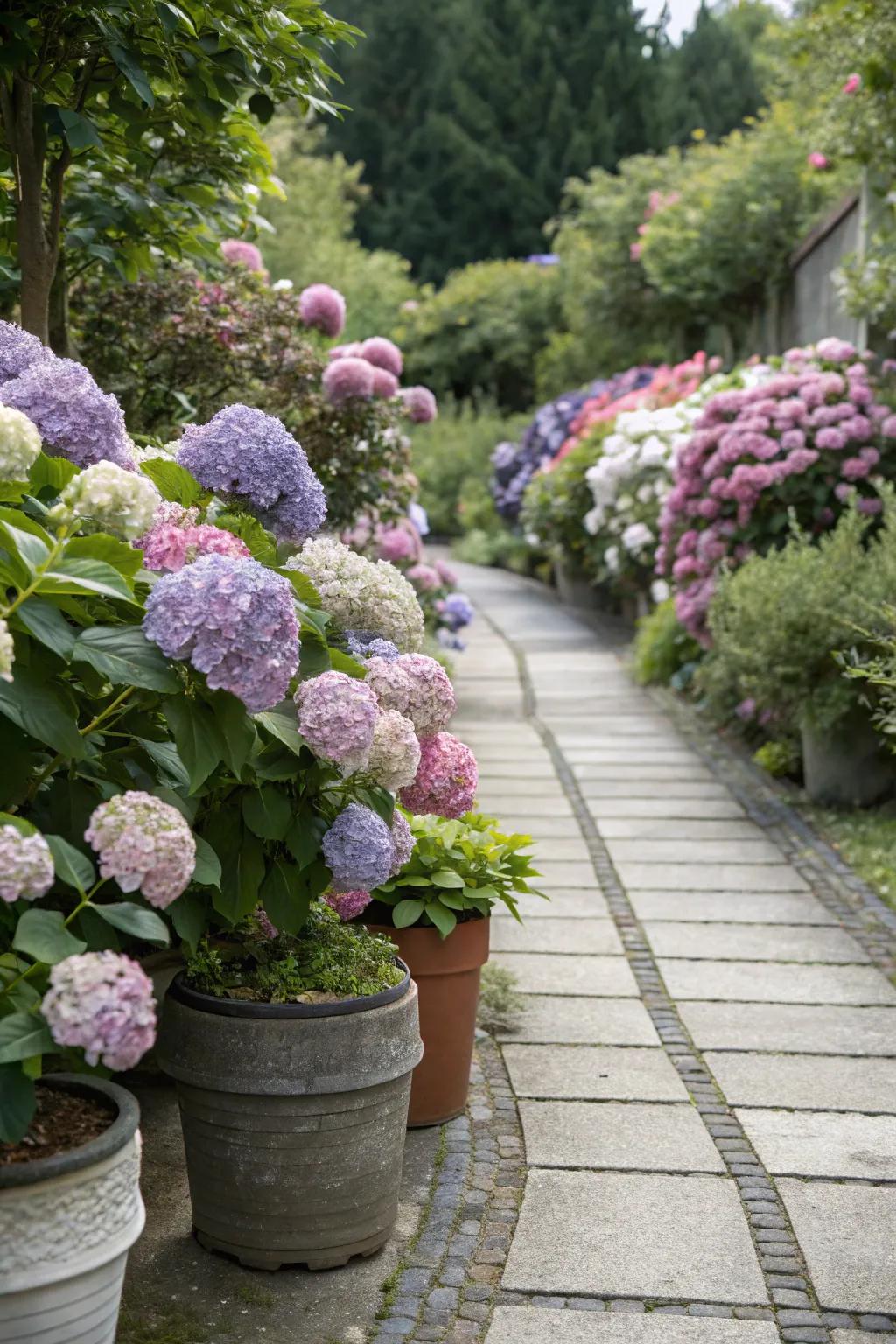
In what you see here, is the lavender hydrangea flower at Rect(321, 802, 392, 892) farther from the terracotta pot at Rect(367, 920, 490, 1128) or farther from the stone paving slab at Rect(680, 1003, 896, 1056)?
the stone paving slab at Rect(680, 1003, 896, 1056)

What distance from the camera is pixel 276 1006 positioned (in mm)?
2607

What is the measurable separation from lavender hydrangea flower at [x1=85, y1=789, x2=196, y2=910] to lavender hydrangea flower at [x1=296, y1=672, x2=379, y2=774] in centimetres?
37

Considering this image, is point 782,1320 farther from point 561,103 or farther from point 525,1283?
point 561,103

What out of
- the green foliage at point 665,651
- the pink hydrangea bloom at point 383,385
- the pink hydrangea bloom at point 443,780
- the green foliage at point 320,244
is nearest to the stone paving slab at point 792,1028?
the pink hydrangea bloom at point 443,780

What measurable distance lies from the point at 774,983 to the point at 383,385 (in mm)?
2866

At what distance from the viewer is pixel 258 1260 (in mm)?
2697

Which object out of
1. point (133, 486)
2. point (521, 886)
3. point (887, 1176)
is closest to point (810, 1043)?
point (887, 1176)

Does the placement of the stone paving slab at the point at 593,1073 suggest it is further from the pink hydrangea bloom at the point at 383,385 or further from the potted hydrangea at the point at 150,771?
the pink hydrangea bloom at the point at 383,385

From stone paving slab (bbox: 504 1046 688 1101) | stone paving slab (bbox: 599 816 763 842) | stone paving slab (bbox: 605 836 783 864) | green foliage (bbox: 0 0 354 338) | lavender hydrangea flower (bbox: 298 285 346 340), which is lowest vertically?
stone paving slab (bbox: 504 1046 688 1101)

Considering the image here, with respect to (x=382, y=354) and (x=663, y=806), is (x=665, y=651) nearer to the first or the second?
(x=663, y=806)

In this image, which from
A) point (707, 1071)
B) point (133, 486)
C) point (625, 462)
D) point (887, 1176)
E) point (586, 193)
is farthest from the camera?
point (586, 193)

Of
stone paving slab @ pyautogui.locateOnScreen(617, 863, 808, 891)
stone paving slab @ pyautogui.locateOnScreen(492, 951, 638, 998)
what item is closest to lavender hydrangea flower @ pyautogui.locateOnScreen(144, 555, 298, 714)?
stone paving slab @ pyautogui.locateOnScreen(492, 951, 638, 998)

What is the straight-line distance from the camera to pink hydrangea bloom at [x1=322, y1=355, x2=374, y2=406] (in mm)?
5688

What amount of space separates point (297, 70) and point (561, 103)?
92.9ft
